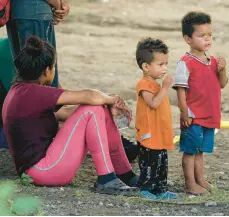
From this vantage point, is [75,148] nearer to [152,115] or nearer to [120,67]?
[152,115]

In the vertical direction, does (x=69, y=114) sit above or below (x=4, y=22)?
below

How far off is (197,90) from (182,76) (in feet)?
0.47

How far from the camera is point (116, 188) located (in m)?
5.58

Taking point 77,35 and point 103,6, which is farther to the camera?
point 103,6

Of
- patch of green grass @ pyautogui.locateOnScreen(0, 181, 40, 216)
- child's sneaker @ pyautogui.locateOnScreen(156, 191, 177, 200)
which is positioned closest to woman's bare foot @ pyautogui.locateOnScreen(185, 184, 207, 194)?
child's sneaker @ pyautogui.locateOnScreen(156, 191, 177, 200)

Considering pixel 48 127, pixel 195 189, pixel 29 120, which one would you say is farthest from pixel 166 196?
pixel 29 120

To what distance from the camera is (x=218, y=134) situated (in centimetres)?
778

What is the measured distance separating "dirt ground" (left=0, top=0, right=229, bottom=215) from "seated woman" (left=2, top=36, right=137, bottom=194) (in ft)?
0.42

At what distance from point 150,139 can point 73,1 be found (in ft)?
31.2

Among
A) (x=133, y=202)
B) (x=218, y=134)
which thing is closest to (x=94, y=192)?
(x=133, y=202)

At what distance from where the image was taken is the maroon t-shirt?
215 inches

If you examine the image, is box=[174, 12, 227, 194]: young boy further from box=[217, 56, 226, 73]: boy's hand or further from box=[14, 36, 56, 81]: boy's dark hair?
box=[14, 36, 56, 81]: boy's dark hair

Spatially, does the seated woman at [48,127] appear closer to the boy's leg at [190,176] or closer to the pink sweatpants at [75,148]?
the pink sweatpants at [75,148]

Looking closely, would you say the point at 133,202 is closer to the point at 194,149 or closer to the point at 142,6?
the point at 194,149
